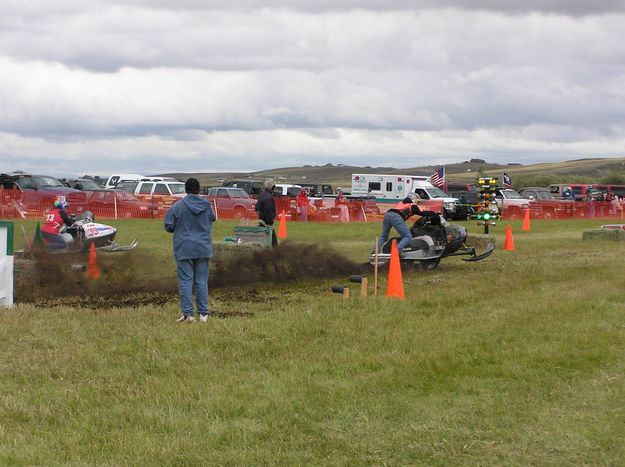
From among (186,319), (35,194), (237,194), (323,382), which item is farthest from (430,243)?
(237,194)

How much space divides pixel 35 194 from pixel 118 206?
3.26m

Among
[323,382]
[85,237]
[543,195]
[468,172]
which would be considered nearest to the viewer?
[323,382]

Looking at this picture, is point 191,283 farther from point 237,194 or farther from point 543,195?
point 543,195

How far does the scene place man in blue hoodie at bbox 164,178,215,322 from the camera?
10711 mm

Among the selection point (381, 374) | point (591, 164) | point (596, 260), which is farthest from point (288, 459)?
point (591, 164)

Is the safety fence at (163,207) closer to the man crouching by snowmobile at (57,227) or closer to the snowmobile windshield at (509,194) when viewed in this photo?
the snowmobile windshield at (509,194)

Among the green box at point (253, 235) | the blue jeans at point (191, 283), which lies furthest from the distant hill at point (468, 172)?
the blue jeans at point (191, 283)

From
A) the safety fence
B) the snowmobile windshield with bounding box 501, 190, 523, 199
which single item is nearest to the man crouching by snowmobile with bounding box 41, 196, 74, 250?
the safety fence

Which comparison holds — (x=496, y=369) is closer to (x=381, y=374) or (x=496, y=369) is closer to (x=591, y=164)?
(x=381, y=374)

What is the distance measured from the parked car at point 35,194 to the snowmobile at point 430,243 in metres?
18.8

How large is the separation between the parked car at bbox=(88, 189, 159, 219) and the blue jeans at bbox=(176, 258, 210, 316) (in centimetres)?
2426

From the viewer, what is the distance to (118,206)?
115ft

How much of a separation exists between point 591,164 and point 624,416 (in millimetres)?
171749

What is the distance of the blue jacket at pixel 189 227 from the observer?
10.8 metres
